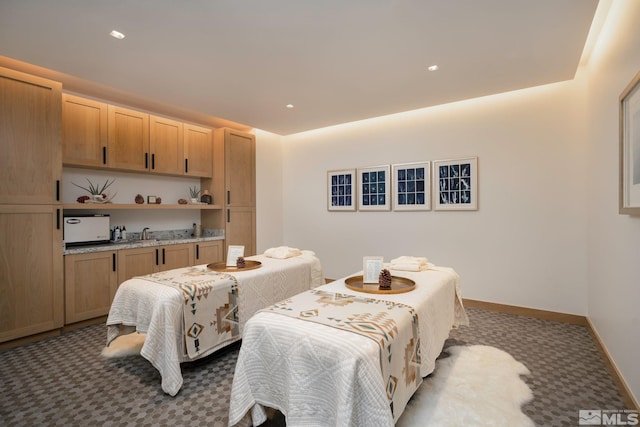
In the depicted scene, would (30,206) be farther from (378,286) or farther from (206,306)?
(378,286)

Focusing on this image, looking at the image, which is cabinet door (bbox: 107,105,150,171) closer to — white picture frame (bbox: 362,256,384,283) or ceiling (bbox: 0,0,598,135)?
ceiling (bbox: 0,0,598,135)

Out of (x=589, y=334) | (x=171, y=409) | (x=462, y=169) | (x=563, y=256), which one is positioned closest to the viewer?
(x=171, y=409)

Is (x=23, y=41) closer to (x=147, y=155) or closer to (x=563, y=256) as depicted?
(x=147, y=155)

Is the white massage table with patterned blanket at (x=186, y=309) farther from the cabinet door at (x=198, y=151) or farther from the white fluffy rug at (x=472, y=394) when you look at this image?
the cabinet door at (x=198, y=151)

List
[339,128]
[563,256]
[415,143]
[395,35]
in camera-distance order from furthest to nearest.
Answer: [339,128], [415,143], [563,256], [395,35]


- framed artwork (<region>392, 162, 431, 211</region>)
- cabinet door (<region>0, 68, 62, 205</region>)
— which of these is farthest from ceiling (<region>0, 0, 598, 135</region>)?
framed artwork (<region>392, 162, 431, 211</region>)

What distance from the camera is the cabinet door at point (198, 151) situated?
4.23 metres

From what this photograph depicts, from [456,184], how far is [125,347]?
3959 millimetres

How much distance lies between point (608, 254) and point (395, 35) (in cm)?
235

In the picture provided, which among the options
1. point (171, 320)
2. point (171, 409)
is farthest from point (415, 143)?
point (171, 409)

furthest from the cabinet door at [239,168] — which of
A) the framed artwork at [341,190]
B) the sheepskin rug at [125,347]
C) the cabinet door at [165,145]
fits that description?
the sheepskin rug at [125,347]

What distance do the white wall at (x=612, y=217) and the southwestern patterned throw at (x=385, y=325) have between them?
4.17 feet

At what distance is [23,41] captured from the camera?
7.39ft

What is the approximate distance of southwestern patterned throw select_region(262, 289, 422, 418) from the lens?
1.39 m
